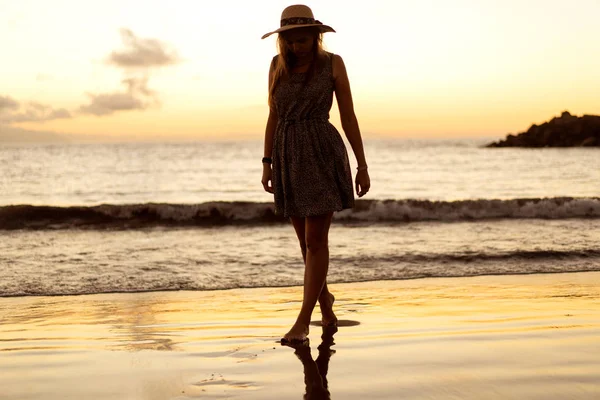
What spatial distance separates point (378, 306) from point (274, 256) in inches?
133

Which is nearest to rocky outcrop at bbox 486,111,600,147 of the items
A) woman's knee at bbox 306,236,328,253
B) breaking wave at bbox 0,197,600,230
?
breaking wave at bbox 0,197,600,230

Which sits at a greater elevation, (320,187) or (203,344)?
(320,187)

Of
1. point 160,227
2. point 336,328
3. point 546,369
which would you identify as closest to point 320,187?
point 336,328

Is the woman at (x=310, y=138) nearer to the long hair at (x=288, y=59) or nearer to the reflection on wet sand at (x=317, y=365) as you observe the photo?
the long hair at (x=288, y=59)

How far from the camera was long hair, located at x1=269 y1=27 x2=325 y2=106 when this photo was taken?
13.2 feet

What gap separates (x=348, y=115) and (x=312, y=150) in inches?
12.1

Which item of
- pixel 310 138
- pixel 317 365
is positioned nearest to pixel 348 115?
pixel 310 138

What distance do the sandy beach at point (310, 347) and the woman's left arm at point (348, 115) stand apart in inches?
35.2

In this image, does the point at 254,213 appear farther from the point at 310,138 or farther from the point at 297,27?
the point at 297,27

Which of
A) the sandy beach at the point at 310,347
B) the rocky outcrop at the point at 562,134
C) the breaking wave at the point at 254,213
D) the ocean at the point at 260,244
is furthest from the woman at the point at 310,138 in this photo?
the rocky outcrop at the point at 562,134

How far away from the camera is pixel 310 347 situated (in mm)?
3863

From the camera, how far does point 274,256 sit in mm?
8555

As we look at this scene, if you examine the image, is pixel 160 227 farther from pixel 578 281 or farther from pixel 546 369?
pixel 546 369

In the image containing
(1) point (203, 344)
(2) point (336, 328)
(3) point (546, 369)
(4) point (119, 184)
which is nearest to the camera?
(3) point (546, 369)
